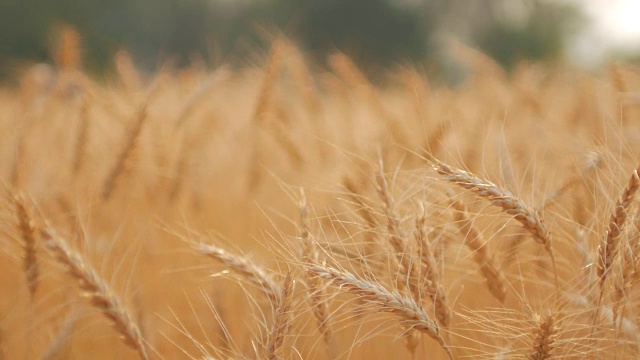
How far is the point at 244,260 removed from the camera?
99cm

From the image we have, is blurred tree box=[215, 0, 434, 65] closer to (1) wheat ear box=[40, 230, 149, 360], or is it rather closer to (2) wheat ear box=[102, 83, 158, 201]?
(2) wheat ear box=[102, 83, 158, 201]

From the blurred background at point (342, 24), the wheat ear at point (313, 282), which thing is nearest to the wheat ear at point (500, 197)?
the wheat ear at point (313, 282)

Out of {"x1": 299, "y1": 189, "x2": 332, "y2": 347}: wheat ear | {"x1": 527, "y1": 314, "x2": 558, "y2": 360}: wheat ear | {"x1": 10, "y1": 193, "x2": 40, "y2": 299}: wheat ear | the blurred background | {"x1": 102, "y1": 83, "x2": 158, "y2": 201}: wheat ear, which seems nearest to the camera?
{"x1": 527, "y1": 314, "x2": 558, "y2": 360}: wheat ear

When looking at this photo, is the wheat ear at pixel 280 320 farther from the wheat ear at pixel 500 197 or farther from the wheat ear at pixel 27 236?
the wheat ear at pixel 27 236

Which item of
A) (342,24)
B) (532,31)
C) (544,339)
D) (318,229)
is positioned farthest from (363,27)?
(544,339)

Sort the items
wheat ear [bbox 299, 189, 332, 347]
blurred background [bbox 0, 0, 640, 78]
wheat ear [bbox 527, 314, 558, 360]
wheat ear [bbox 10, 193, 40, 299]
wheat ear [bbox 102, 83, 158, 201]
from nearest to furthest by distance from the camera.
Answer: wheat ear [bbox 527, 314, 558, 360]
wheat ear [bbox 299, 189, 332, 347]
wheat ear [bbox 10, 193, 40, 299]
wheat ear [bbox 102, 83, 158, 201]
blurred background [bbox 0, 0, 640, 78]

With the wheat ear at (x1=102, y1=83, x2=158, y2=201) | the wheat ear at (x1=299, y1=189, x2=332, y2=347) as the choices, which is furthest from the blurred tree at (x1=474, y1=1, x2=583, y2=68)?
the wheat ear at (x1=299, y1=189, x2=332, y2=347)

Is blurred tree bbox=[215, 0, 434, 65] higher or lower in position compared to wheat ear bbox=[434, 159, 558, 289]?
higher

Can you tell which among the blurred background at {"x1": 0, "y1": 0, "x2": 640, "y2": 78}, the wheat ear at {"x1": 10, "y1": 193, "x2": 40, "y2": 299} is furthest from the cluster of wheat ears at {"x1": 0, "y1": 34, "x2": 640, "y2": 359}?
the blurred background at {"x1": 0, "y1": 0, "x2": 640, "y2": 78}

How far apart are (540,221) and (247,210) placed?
5.28 ft

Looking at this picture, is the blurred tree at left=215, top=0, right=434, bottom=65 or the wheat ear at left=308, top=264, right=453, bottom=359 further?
the blurred tree at left=215, top=0, right=434, bottom=65

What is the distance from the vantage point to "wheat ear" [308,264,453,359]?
0.86 meters

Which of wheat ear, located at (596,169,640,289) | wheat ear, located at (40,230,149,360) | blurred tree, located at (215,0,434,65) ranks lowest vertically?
wheat ear, located at (40,230,149,360)

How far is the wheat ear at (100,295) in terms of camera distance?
978 millimetres
